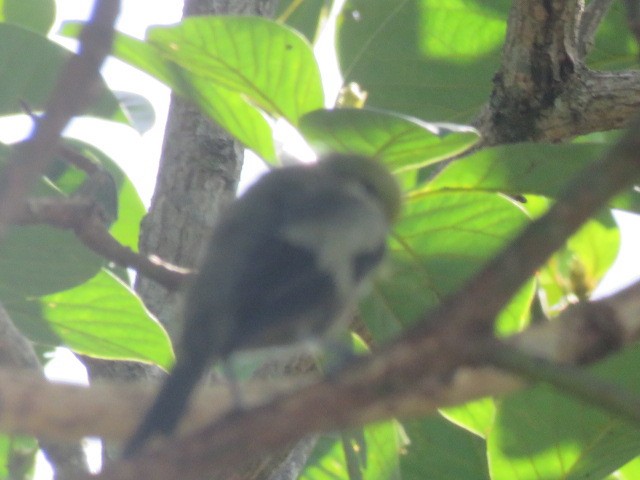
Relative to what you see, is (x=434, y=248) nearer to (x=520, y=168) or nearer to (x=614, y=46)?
(x=520, y=168)

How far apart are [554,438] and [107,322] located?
1.04 meters

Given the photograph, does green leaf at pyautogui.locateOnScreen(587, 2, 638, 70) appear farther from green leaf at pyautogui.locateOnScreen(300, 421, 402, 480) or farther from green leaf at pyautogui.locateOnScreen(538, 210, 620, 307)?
green leaf at pyautogui.locateOnScreen(300, 421, 402, 480)

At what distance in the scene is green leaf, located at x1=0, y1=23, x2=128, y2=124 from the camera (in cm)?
232

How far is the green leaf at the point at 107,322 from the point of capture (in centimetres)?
214

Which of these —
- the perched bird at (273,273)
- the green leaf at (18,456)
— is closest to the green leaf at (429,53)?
the perched bird at (273,273)

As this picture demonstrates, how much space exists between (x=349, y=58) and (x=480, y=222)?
78 centimetres

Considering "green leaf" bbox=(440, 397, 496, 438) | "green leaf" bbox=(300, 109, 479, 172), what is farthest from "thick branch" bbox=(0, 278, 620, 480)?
"green leaf" bbox=(440, 397, 496, 438)

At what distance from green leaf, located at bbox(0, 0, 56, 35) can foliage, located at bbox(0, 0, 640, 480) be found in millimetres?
468

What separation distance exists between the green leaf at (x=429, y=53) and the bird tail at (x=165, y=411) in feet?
5.19

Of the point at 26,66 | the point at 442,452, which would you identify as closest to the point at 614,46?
the point at 442,452

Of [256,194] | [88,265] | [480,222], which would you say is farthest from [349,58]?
[256,194]

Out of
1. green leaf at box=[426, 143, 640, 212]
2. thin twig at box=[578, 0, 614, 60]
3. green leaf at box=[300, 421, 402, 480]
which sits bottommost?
green leaf at box=[300, 421, 402, 480]

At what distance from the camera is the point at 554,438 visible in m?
2.21

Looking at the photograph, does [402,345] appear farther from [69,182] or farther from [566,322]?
[69,182]
